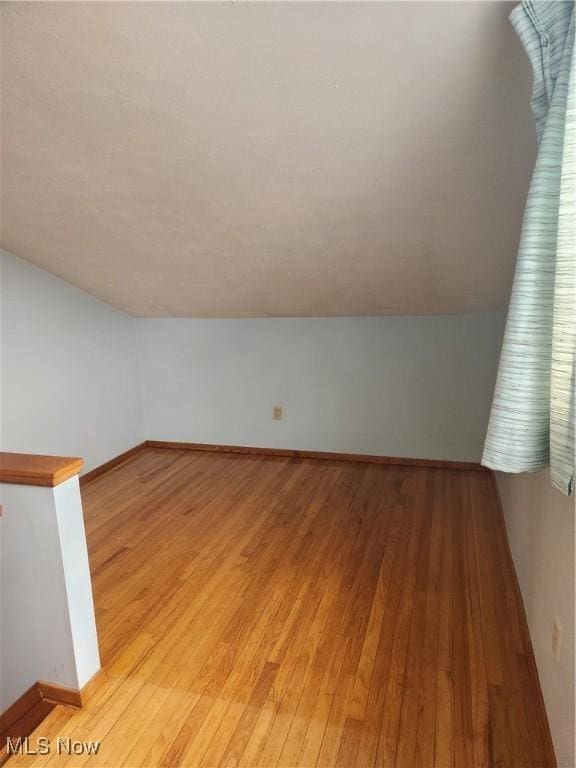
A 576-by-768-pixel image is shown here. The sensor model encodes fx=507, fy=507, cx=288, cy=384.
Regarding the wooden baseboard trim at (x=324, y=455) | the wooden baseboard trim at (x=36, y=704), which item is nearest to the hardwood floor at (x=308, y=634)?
the wooden baseboard trim at (x=36, y=704)

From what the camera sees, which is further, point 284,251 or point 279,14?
point 284,251

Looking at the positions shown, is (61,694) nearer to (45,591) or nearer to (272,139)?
(45,591)

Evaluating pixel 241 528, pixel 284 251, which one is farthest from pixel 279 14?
pixel 241 528

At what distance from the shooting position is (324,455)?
3.76 metres

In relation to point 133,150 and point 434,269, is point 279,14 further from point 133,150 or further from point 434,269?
point 434,269

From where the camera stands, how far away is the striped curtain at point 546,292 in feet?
3.52

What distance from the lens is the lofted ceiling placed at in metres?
1.34

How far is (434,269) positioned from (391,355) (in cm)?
95

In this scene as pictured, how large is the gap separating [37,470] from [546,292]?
1.48 metres

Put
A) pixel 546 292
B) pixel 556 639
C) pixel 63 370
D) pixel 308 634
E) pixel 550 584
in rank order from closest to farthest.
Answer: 1. pixel 546 292
2. pixel 556 639
3. pixel 550 584
4. pixel 308 634
5. pixel 63 370

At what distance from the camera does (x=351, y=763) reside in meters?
1.41

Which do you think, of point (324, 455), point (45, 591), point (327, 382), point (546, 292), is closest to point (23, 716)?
point (45, 591)

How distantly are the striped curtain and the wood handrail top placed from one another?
121cm

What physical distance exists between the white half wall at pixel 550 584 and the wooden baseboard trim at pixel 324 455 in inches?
51.2
